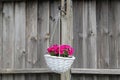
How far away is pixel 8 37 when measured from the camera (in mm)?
2980

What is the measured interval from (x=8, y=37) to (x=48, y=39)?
1.46 ft

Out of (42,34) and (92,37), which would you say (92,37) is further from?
(42,34)

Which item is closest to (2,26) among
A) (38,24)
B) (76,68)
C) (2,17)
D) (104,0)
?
(2,17)

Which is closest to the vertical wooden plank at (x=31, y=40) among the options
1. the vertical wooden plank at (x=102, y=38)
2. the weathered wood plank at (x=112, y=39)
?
the vertical wooden plank at (x=102, y=38)

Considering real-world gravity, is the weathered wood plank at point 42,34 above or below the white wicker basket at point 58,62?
above

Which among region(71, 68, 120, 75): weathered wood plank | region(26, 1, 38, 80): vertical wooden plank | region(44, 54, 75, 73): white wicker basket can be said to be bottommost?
region(71, 68, 120, 75): weathered wood plank

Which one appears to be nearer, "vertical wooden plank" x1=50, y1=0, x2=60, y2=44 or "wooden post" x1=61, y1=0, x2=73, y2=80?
"wooden post" x1=61, y1=0, x2=73, y2=80

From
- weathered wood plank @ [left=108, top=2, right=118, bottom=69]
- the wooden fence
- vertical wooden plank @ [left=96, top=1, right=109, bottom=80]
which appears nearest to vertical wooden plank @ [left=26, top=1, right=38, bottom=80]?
the wooden fence

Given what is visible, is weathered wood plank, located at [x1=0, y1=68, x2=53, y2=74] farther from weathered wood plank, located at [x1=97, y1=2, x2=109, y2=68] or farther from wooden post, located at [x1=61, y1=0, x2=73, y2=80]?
weathered wood plank, located at [x1=97, y1=2, x2=109, y2=68]

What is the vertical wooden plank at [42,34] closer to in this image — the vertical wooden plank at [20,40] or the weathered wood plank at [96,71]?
the vertical wooden plank at [20,40]

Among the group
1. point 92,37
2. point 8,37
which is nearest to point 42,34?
point 8,37

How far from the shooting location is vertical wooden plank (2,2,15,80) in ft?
9.76

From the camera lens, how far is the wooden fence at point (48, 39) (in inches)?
115

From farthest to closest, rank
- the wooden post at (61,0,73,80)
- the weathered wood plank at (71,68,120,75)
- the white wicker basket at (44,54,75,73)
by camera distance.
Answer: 1. the weathered wood plank at (71,68,120,75)
2. the wooden post at (61,0,73,80)
3. the white wicker basket at (44,54,75,73)
